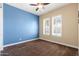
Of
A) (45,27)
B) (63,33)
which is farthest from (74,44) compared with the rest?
(45,27)

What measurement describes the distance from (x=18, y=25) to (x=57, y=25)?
27.0 inches

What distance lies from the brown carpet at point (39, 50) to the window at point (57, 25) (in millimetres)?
212

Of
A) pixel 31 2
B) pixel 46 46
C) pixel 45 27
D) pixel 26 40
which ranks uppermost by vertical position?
pixel 31 2

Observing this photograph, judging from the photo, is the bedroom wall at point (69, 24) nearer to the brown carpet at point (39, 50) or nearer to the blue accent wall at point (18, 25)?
the brown carpet at point (39, 50)

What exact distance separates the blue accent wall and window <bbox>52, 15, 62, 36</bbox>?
313mm

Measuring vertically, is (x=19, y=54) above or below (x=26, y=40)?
below

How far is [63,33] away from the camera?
53.7 inches

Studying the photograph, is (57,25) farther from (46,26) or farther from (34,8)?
(34,8)

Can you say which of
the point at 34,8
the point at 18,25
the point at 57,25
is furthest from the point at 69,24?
the point at 18,25

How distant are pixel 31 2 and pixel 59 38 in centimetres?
78

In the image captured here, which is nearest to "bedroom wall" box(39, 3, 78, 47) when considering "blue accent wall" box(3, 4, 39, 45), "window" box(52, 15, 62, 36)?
"window" box(52, 15, 62, 36)

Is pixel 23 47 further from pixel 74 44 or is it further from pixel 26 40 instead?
pixel 74 44

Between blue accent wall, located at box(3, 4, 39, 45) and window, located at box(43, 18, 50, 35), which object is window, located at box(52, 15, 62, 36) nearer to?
window, located at box(43, 18, 50, 35)

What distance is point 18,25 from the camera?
139 cm
